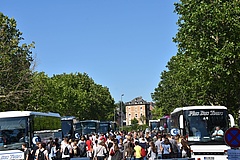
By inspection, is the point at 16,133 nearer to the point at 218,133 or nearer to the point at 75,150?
the point at 75,150

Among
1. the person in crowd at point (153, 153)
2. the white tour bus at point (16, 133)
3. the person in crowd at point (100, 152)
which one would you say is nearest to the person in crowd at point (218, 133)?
the person in crowd at point (153, 153)

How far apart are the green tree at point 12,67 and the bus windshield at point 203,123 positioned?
18.8 meters

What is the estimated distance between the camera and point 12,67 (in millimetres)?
39625

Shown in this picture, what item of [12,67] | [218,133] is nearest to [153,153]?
[218,133]

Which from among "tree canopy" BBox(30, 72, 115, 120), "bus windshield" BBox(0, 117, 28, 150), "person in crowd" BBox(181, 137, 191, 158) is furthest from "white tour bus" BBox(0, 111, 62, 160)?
"tree canopy" BBox(30, 72, 115, 120)

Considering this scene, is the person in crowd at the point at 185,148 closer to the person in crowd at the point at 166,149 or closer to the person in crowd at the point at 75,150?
the person in crowd at the point at 166,149

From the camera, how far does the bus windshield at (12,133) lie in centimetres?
2375

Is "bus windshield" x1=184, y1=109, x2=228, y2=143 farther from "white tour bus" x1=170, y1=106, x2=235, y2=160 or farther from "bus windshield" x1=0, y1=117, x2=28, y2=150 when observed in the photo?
"bus windshield" x1=0, y1=117, x2=28, y2=150

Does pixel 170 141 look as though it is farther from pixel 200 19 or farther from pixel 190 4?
pixel 190 4

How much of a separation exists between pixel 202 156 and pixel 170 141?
1631 mm

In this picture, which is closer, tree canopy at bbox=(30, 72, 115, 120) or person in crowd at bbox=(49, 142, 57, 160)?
person in crowd at bbox=(49, 142, 57, 160)

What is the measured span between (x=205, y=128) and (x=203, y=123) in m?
0.31

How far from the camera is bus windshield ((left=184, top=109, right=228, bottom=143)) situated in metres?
22.0

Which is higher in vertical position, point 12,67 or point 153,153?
point 12,67
